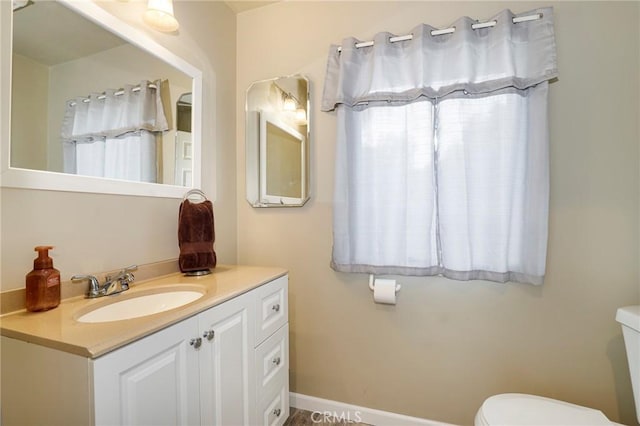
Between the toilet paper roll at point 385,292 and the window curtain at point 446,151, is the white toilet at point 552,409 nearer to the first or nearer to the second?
the window curtain at point 446,151

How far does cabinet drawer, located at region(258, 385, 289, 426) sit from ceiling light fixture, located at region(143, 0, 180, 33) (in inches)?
67.6

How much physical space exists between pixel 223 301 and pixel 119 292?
42 cm

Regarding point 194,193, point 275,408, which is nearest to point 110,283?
point 194,193

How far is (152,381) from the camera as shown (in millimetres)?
779

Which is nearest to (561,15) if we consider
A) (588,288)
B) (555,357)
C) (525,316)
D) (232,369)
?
(588,288)

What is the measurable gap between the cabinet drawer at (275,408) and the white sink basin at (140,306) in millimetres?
572

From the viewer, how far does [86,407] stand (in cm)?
64

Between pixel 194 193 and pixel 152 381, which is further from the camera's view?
pixel 194 193

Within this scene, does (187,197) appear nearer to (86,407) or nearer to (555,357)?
(86,407)

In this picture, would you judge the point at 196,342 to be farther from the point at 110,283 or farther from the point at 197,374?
the point at 110,283

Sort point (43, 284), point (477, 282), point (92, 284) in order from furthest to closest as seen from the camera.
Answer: point (477, 282), point (92, 284), point (43, 284)

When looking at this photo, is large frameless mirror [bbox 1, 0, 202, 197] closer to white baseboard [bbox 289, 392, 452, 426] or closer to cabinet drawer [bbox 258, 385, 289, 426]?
cabinet drawer [bbox 258, 385, 289, 426]

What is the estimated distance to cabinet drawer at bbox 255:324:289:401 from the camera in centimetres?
125

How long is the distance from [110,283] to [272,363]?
0.75 meters
